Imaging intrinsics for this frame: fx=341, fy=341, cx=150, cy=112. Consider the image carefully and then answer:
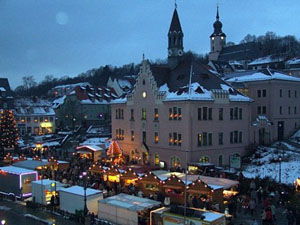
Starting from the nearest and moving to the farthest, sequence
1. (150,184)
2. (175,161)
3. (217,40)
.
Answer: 1. (150,184)
2. (175,161)
3. (217,40)

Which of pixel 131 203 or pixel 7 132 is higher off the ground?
pixel 7 132

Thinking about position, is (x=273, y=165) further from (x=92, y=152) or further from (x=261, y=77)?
(x=92, y=152)

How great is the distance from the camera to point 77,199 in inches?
971

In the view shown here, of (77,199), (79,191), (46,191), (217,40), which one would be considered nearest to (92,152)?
(46,191)

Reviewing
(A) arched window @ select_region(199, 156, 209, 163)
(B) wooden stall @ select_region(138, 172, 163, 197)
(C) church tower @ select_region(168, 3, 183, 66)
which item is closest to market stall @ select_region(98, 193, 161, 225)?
(B) wooden stall @ select_region(138, 172, 163, 197)

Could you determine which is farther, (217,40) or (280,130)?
(217,40)

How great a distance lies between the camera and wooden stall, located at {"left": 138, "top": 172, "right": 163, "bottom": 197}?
2781 cm

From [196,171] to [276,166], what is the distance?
9.23 m

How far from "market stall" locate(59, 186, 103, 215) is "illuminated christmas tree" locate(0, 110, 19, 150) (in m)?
31.8

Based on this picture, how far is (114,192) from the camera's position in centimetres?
2981

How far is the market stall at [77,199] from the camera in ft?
79.7

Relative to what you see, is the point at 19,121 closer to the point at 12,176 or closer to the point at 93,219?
the point at 12,176

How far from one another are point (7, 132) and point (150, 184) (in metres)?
34.3

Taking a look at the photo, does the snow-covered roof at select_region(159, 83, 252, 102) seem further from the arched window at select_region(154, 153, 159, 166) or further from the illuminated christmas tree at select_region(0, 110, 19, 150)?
the illuminated christmas tree at select_region(0, 110, 19, 150)
